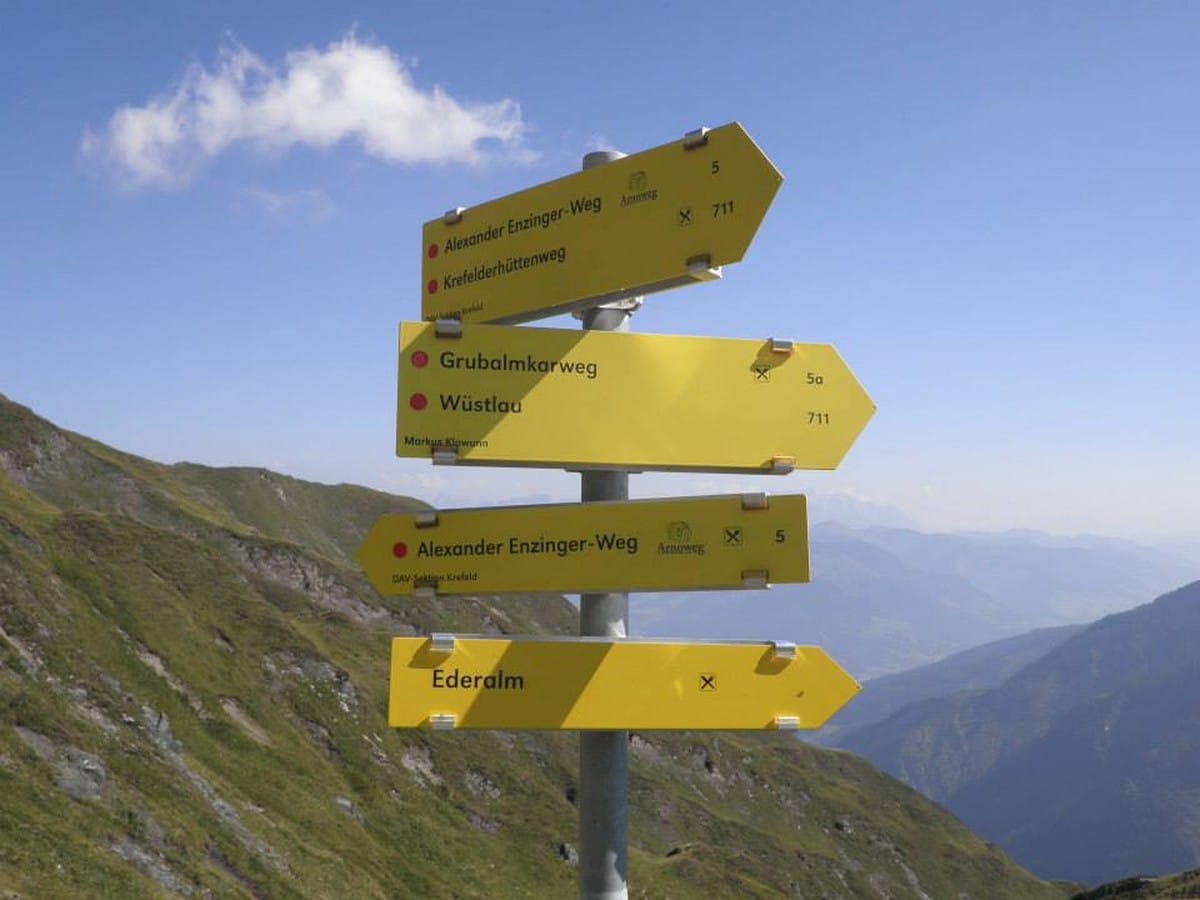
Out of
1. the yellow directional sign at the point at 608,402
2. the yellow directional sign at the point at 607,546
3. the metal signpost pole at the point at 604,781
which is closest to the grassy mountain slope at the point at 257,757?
the yellow directional sign at the point at 607,546

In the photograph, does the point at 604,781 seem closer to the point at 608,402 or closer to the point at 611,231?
the point at 608,402

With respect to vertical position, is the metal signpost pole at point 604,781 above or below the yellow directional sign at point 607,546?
below

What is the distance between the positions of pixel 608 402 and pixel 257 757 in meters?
46.8

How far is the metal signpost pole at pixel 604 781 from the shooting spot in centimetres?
531

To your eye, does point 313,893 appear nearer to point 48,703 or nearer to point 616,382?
point 48,703

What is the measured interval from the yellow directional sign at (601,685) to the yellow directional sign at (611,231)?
229 cm

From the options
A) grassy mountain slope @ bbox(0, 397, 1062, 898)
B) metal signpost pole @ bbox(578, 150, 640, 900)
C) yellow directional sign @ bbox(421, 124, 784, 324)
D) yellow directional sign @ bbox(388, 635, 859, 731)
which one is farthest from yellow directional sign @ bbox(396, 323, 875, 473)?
grassy mountain slope @ bbox(0, 397, 1062, 898)

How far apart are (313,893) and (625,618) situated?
34.1 m

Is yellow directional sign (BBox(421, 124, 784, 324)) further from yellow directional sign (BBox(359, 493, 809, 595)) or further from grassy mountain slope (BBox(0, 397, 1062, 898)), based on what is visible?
grassy mountain slope (BBox(0, 397, 1062, 898))

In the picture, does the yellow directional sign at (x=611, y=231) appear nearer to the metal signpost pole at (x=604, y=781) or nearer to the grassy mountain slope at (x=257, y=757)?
the metal signpost pole at (x=604, y=781)

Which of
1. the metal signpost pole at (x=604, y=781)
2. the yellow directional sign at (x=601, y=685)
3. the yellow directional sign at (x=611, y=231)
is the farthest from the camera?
the yellow directional sign at (x=611, y=231)

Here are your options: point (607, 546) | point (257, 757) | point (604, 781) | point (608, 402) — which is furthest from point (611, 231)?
point (257, 757)

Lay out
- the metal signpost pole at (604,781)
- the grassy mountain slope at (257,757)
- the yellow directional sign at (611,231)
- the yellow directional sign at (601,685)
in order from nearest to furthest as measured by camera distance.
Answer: the metal signpost pole at (604,781) < the yellow directional sign at (601,685) < the yellow directional sign at (611,231) < the grassy mountain slope at (257,757)

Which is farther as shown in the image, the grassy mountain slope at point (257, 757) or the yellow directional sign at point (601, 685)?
the grassy mountain slope at point (257, 757)
